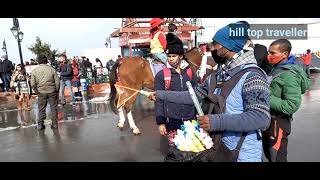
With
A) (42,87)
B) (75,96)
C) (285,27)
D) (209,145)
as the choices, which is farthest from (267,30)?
(209,145)

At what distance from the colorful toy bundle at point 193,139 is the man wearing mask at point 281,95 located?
3.67 feet

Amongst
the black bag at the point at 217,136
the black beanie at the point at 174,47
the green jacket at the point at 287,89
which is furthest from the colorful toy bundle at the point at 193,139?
the black beanie at the point at 174,47

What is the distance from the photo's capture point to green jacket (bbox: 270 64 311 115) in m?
3.25

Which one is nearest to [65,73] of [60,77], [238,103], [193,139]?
[60,77]

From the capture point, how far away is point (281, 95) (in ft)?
11.0

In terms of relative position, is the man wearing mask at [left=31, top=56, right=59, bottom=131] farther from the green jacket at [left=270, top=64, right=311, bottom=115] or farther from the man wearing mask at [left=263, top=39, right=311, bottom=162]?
the green jacket at [left=270, top=64, right=311, bottom=115]

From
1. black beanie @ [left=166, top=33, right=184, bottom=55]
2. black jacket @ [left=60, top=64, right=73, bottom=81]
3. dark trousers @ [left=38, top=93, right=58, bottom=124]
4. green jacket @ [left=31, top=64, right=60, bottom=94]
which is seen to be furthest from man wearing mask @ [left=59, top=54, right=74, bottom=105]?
black beanie @ [left=166, top=33, right=184, bottom=55]

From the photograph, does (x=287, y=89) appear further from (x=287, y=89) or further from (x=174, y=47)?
(x=174, y=47)

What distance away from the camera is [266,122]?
2229 mm

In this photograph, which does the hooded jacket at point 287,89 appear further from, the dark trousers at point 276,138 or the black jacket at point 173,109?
the black jacket at point 173,109

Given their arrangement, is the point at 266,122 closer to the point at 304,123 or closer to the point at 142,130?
the point at 142,130

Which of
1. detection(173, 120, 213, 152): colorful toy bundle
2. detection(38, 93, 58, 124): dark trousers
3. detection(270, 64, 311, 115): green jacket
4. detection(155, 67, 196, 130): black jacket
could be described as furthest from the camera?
detection(38, 93, 58, 124): dark trousers

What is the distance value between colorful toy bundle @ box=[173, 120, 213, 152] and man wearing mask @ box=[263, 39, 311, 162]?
1.12 metres

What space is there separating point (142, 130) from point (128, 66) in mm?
1499
